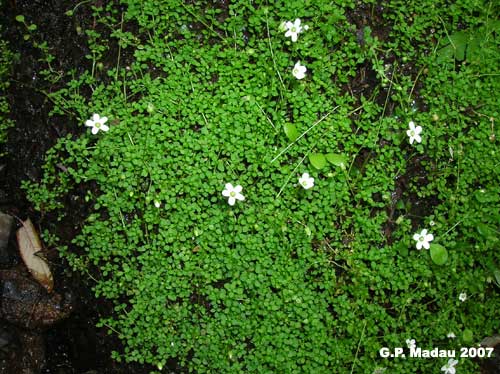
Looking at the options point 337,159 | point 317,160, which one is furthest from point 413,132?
point 317,160

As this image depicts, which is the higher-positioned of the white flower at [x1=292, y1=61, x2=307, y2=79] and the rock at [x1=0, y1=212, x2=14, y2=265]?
the white flower at [x1=292, y1=61, x2=307, y2=79]

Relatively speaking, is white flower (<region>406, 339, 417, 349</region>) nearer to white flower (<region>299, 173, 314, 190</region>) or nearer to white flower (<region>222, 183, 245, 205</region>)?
white flower (<region>299, 173, 314, 190</region>)

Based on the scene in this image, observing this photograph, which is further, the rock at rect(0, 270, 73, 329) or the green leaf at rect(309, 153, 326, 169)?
the rock at rect(0, 270, 73, 329)

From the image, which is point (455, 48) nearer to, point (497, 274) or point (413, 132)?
point (413, 132)

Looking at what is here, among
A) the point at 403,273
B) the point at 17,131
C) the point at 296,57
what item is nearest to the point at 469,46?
the point at 296,57

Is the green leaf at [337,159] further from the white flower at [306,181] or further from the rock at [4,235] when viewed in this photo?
the rock at [4,235]

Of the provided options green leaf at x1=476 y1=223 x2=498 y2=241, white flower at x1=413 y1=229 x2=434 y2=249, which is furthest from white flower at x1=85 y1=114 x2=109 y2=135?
green leaf at x1=476 y1=223 x2=498 y2=241

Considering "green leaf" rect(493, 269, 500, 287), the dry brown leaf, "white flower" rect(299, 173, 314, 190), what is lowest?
the dry brown leaf
